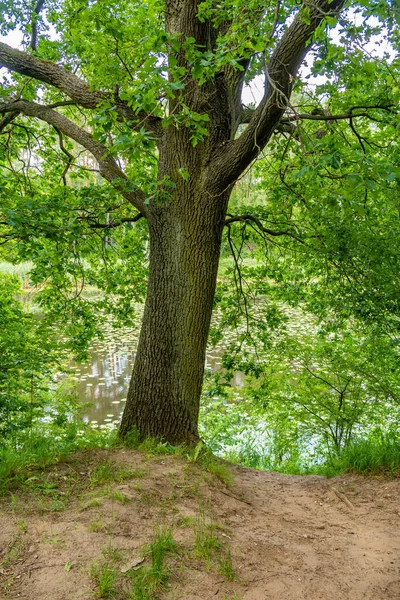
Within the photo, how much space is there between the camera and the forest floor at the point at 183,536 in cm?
223

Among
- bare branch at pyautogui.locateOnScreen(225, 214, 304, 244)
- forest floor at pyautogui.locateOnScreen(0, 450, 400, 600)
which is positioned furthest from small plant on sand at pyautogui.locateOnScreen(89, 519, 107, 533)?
bare branch at pyautogui.locateOnScreen(225, 214, 304, 244)

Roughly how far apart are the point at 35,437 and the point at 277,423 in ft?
14.3

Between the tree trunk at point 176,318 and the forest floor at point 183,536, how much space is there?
47 cm

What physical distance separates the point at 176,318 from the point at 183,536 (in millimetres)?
1958

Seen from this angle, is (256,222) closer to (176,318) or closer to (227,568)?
(176,318)

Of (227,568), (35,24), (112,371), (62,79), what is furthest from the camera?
(112,371)

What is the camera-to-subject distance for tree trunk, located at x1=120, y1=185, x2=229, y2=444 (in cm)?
407

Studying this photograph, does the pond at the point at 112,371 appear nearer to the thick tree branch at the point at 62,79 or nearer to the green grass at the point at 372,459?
the green grass at the point at 372,459

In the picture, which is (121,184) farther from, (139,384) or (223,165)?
(139,384)

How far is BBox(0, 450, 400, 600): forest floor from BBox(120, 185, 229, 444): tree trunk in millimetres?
469

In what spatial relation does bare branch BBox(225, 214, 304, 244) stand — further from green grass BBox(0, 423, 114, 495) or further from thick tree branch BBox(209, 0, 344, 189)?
green grass BBox(0, 423, 114, 495)

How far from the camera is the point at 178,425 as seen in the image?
407 cm

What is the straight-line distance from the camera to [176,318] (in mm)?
4148

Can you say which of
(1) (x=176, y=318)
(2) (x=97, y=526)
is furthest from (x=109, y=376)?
(2) (x=97, y=526)
